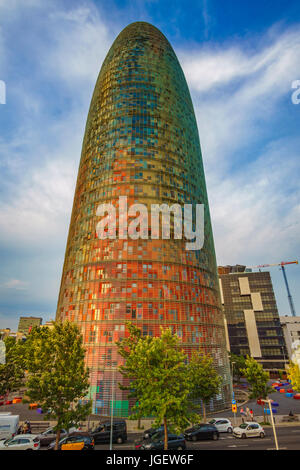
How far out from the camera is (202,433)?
29.5 metres

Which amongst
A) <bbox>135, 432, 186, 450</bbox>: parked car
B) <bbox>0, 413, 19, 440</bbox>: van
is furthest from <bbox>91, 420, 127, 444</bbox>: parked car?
<bbox>0, 413, 19, 440</bbox>: van

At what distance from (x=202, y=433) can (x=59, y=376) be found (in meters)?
18.9

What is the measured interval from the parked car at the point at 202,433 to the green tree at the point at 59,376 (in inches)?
506

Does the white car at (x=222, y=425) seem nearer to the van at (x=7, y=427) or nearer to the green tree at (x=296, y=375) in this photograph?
the green tree at (x=296, y=375)

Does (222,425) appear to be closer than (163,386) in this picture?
No

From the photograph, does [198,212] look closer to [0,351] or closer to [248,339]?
[0,351]

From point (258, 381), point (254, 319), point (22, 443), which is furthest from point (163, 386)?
point (254, 319)

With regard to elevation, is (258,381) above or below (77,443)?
above

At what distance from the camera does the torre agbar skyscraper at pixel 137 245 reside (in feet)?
167

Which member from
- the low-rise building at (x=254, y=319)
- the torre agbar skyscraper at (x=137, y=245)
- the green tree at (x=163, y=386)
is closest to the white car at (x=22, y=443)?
the green tree at (x=163, y=386)

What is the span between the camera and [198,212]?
6906 centimetres

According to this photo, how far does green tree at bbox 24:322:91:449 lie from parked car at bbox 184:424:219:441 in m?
12.9

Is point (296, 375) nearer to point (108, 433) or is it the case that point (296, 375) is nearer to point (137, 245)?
point (108, 433)

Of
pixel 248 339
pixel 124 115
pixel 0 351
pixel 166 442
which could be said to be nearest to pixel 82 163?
pixel 124 115
